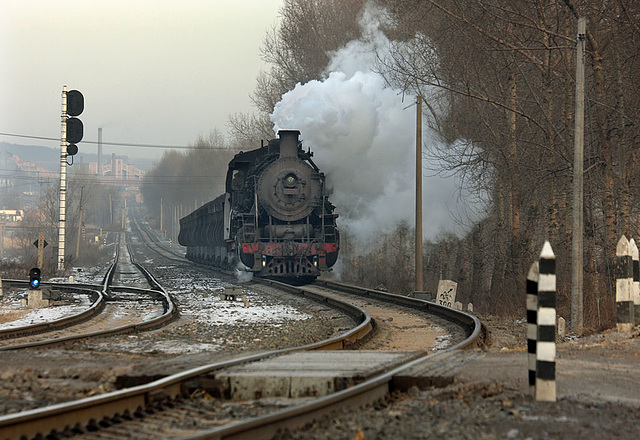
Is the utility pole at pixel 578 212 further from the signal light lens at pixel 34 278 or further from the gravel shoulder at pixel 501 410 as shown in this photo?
the signal light lens at pixel 34 278

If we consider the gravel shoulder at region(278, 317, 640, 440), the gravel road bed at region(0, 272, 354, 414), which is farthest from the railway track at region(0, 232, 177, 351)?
the gravel shoulder at region(278, 317, 640, 440)

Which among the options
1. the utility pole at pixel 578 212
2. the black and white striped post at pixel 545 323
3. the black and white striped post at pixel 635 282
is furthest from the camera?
the utility pole at pixel 578 212

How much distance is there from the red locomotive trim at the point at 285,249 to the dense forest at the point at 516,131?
13.1 ft

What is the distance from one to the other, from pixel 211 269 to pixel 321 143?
1136 cm

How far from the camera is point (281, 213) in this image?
23.8m

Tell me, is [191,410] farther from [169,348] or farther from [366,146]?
[366,146]

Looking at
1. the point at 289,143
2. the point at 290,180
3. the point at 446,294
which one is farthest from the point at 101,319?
the point at 289,143

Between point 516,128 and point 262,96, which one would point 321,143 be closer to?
point 516,128

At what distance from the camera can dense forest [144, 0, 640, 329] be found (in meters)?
17.7

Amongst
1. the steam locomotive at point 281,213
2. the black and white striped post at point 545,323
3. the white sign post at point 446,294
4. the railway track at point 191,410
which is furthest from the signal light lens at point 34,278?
the black and white striped post at point 545,323

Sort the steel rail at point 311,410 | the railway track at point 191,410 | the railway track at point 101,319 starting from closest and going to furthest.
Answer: the steel rail at point 311,410 < the railway track at point 191,410 < the railway track at point 101,319

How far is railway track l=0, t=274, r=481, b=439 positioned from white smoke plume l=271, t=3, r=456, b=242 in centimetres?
1904

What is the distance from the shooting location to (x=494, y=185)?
2608 cm

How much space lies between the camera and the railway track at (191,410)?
457cm
